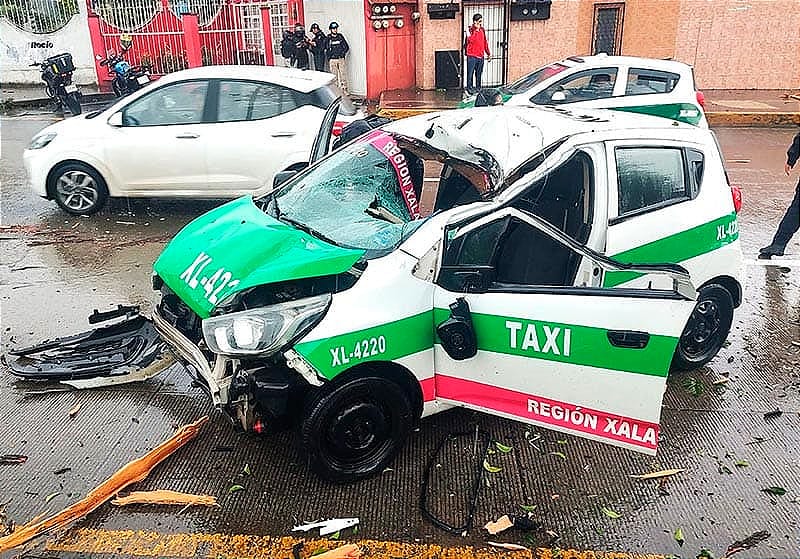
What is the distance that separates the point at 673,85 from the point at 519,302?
790cm

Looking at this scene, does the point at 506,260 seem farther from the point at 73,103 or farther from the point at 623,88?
the point at 73,103

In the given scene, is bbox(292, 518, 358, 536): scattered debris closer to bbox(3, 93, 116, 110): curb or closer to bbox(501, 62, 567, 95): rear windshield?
bbox(501, 62, 567, 95): rear windshield

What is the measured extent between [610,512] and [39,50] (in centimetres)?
1907

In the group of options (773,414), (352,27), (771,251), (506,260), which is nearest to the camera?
(506,260)

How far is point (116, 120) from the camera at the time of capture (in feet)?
25.6

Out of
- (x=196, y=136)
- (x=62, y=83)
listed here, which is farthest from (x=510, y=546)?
(x=62, y=83)

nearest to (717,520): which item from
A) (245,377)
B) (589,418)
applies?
(589,418)

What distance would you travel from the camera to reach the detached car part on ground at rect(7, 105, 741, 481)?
339 cm

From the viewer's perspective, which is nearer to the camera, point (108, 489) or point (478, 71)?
point (108, 489)

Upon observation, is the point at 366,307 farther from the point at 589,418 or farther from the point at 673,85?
the point at 673,85

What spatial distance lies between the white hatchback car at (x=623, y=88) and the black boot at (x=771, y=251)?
3.51 meters

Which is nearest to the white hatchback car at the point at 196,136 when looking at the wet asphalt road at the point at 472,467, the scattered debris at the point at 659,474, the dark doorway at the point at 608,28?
the wet asphalt road at the point at 472,467

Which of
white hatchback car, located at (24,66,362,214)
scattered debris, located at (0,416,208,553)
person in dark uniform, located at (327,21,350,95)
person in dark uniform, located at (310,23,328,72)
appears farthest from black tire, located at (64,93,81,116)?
scattered debris, located at (0,416,208,553)

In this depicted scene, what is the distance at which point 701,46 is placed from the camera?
52.9ft
